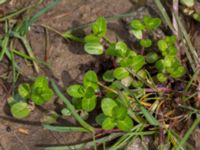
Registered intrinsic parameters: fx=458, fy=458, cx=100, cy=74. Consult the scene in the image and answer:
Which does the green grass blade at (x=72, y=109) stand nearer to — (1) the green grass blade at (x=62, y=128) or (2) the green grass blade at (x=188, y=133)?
(1) the green grass blade at (x=62, y=128)

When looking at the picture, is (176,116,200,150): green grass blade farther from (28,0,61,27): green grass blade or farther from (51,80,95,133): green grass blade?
(28,0,61,27): green grass blade

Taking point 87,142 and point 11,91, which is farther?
point 11,91

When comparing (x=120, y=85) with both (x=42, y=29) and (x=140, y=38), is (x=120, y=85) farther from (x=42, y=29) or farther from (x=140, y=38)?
(x=42, y=29)

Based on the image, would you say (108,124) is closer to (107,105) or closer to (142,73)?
(107,105)

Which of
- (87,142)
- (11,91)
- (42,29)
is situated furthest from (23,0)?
(87,142)

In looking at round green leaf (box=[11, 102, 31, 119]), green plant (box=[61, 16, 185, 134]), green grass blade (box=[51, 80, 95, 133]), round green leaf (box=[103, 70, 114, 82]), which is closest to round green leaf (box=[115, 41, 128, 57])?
green plant (box=[61, 16, 185, 134])

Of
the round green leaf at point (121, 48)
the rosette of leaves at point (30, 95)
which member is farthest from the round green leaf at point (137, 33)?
the rosette of leaves at point (30, 95)

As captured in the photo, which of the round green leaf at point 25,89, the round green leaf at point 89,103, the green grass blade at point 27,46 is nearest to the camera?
the round green leaf at point 89,103
